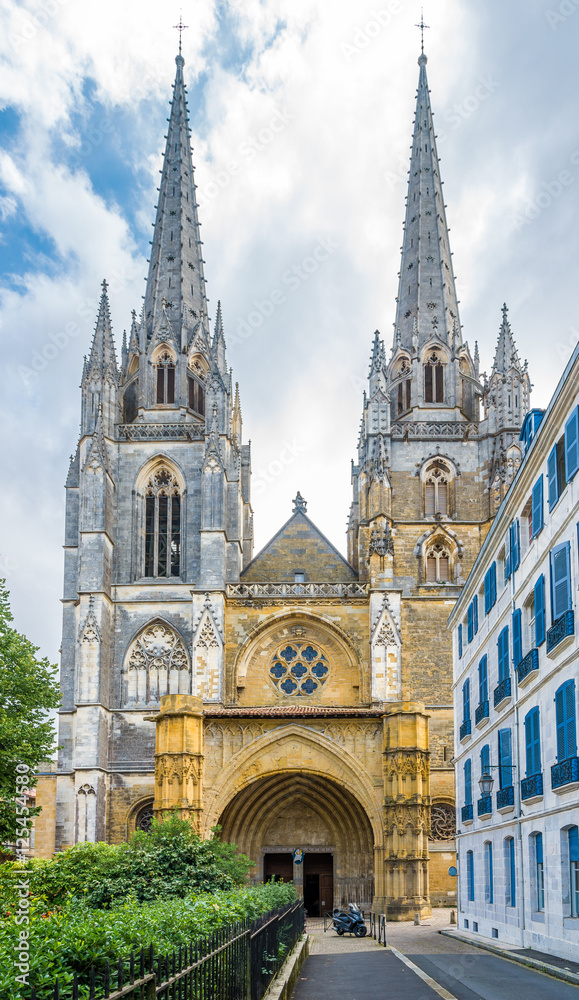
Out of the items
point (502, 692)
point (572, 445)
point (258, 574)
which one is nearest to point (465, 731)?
point (502, 692)

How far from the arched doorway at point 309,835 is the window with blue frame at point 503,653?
37.5ft

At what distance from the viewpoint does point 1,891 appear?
1852 centimetres

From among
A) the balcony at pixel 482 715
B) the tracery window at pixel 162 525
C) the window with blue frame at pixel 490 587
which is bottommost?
the balcony at pixel 482 715

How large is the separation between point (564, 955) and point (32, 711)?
14499mm

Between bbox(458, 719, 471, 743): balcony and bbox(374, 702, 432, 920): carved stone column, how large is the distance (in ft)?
7.30

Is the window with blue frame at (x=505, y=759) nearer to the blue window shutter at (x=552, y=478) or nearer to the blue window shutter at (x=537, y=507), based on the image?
the blue window shutter at (x=537, y=507)

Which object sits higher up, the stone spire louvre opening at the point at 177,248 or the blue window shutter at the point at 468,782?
the stone spire louvre opening at the point at 177,248

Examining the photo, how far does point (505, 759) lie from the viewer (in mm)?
19469

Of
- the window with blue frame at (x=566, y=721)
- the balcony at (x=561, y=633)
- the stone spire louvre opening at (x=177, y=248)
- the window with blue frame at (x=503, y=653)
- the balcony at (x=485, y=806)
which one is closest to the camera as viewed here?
the window with blue frame at (x=566, y=721)

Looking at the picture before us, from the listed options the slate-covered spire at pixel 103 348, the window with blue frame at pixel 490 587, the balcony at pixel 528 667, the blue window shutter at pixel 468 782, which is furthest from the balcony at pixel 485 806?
the slate-covered spire at pixel 103 348

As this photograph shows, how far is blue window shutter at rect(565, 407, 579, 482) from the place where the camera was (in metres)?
14.7

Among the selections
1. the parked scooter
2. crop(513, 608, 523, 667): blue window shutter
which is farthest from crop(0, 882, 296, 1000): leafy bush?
the parked scooter

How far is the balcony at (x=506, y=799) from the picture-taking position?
18402 mm

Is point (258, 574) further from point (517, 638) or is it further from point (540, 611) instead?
point (540, 611)
